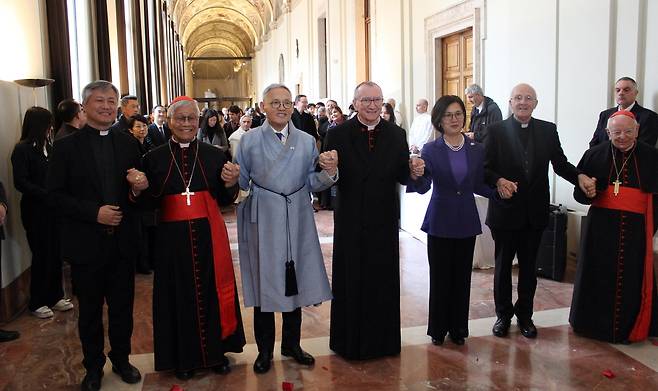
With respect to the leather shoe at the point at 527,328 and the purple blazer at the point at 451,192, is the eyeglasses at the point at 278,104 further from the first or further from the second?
the leather shoe at the point at 527,328

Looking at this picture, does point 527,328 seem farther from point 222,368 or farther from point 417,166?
A: point 222,368

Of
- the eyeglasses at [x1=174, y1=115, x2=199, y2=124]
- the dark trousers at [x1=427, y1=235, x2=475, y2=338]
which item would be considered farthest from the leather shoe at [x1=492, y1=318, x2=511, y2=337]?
the eyeglasses at [x1=174, y1=115, x2=199, y2=124]

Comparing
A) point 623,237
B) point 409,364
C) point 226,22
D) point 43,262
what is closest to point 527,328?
point 623,237

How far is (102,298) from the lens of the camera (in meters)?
3.49

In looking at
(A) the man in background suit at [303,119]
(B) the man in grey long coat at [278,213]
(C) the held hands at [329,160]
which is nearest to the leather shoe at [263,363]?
(B) the man in grey long coat at [278,213]

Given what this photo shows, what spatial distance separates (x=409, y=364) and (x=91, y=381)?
1827 mm

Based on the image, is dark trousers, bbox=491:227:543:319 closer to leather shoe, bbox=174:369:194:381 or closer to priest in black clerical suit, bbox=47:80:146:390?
leather shoe, bbox=174:369:194:381

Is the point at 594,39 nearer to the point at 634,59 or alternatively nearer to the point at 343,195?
the point at 634,59

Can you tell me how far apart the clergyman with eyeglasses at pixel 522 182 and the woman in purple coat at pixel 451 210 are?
0.69 ft

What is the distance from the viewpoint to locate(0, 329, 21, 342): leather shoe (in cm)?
440

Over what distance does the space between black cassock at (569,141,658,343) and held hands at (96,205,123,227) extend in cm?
292

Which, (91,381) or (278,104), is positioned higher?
(278,104)

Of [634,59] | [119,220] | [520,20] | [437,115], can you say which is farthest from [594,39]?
[119,220]

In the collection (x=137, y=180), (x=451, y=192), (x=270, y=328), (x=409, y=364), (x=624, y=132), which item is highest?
(x=624, y=132)
